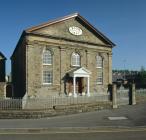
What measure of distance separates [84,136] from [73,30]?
25813 mm

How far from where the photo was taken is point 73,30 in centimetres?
3684

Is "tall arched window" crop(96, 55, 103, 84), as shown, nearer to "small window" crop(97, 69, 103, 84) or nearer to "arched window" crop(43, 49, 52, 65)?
"small window" crop(97, 69, 103, 84)

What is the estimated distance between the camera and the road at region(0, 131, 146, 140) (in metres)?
11.8

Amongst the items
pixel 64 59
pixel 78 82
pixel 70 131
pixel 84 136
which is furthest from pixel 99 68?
pixel 84 136

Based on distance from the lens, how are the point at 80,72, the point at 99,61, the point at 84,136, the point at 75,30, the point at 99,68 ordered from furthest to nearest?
the point at 99,61
the point at 99,68
the point at 75,30
the point at 80,72
the point at 84,136

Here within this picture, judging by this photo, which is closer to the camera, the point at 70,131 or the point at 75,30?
the point at 70,131

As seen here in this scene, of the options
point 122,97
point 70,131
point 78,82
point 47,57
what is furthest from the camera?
point 78,82

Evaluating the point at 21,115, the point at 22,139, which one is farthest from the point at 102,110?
the point at 22,139

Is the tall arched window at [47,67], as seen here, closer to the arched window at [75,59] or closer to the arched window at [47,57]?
the arched window at [47,57]

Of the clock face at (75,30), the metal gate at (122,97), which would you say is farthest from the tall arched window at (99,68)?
the metal gate at (122,97)

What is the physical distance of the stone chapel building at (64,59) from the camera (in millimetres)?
32781

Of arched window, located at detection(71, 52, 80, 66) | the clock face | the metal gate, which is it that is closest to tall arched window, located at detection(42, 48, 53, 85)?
arched window, located at detection(71, 52, 80, 66)

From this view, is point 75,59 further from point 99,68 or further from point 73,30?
point 99,68

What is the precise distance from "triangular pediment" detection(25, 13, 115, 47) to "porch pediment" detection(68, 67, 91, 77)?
407cm
